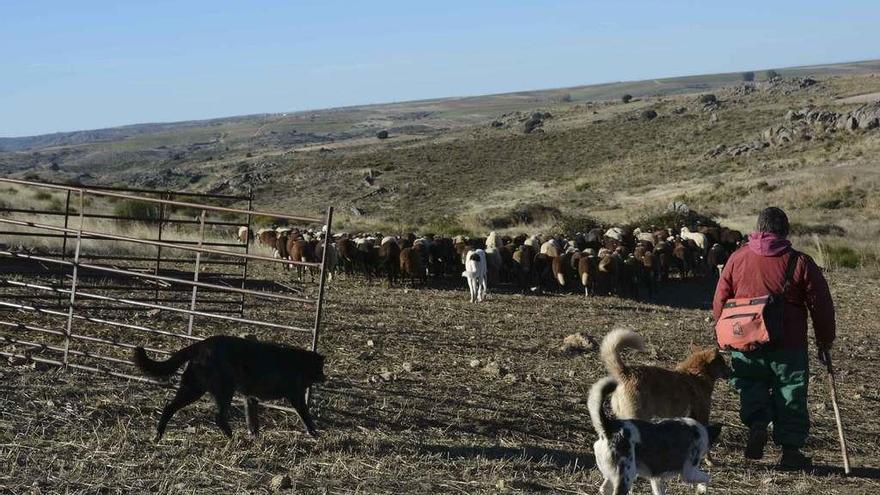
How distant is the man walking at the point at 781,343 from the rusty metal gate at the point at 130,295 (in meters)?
2.99

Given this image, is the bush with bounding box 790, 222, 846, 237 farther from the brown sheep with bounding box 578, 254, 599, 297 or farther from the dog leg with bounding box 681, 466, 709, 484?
the dog leg with bounding box 681, 466, 709, 484

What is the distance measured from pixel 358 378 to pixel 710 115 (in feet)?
219

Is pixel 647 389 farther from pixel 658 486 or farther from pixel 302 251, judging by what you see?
pixel 302 251

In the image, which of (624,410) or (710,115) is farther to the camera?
(710,115)

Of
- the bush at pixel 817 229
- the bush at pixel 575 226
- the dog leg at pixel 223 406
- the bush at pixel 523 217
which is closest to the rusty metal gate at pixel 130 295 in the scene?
the dog leg at pixel 223 406

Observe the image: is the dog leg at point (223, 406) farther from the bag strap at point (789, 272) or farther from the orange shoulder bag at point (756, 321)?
the bag strap at point (789, 272)

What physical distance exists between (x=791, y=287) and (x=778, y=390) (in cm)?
73

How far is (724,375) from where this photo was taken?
7.53 meters

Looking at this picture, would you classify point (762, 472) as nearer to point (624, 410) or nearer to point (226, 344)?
point (624, 410)

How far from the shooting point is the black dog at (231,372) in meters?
6.89

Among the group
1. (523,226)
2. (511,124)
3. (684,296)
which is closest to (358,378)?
(684,296)

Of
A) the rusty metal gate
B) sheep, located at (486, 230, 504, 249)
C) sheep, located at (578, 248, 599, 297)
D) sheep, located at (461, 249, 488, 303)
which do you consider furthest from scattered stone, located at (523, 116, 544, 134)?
sheep, located at (461, 249, 488, 303)

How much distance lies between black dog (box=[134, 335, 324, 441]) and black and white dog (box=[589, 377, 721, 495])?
2194 millimetres

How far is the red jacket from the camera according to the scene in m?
7.03
